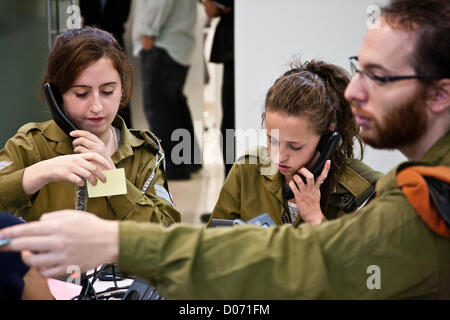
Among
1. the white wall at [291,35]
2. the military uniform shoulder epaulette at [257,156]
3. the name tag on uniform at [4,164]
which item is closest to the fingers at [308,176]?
the military uniform shoulder epaulette at [257,156]

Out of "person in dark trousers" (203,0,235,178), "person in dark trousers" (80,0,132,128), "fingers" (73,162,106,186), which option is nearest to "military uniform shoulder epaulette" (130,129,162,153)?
"fingers" (73,162,106,186)

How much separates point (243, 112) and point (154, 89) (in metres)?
1.75

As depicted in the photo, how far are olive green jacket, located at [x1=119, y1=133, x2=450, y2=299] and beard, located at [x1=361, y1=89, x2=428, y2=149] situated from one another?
0.18 metres

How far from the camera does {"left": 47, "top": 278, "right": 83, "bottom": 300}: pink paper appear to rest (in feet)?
4.82

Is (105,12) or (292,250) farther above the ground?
(105,12)

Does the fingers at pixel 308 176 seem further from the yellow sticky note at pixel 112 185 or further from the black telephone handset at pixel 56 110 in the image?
the black telephone handset at pixel 56 110

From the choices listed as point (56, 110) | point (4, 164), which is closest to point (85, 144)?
point (56, 110)

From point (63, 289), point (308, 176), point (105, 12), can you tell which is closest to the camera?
point (63, 289)

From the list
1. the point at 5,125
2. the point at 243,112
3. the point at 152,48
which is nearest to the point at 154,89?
the point at 152,48

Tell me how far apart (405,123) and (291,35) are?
7.96 feet

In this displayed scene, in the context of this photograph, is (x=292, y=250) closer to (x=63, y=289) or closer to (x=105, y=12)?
(x=63, y=289)

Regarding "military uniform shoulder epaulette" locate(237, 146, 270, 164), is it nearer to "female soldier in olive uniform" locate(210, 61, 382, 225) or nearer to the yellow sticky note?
"female soldier in olive uniform" locate(210, 61, 382, 225)

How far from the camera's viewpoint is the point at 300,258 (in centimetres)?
104

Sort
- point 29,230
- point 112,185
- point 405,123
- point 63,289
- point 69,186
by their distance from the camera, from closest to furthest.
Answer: point 29,230 → point 405,123 → point 63,289 → point 112,185 → point 69,186
